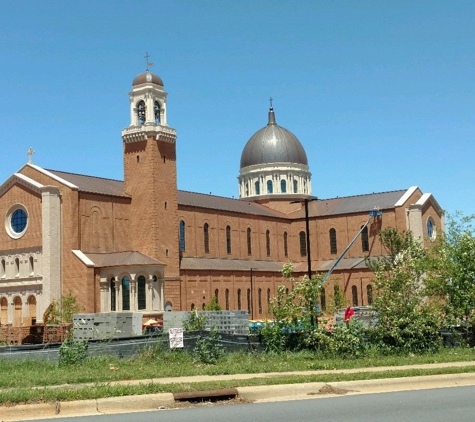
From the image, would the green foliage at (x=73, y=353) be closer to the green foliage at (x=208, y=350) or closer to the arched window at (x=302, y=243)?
the green foliage at (x=208, y=350)

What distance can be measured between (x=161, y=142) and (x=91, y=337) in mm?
36494

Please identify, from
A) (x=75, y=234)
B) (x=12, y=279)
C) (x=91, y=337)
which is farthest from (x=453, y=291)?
(x=12, y=279)

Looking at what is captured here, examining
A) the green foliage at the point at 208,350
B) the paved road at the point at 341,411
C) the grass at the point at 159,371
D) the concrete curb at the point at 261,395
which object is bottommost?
the paved road at the point at 341,411

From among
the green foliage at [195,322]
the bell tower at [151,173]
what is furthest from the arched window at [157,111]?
the green foliage at [195,322]

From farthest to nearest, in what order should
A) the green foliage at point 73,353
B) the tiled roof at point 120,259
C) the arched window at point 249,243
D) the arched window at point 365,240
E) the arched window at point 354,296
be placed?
the arched window at point 365,240
the arched window at point 249,243
the arched window at point 354,296
the tiled roof at point 120,259
the green foliage at point 73,353

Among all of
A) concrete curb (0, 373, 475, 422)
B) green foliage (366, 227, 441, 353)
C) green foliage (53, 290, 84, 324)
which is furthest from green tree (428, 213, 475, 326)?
green foliage (53, 290, 84, 324)

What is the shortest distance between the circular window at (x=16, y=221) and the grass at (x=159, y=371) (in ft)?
125

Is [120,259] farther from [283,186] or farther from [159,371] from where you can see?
[283,186]

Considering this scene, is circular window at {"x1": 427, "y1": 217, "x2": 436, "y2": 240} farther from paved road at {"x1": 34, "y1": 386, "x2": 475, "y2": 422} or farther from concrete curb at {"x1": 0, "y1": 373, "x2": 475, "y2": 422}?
paved road at {"x1": 34, "y1": 386, "x2": 475, "y2": 422}

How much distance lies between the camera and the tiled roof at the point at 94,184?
57938 mm

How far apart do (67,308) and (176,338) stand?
30460 mm

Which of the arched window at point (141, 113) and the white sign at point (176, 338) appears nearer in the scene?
the white sign at point (176, 338)

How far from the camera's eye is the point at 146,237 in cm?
5859

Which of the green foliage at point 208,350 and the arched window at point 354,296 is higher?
the arched window at point 354,296
